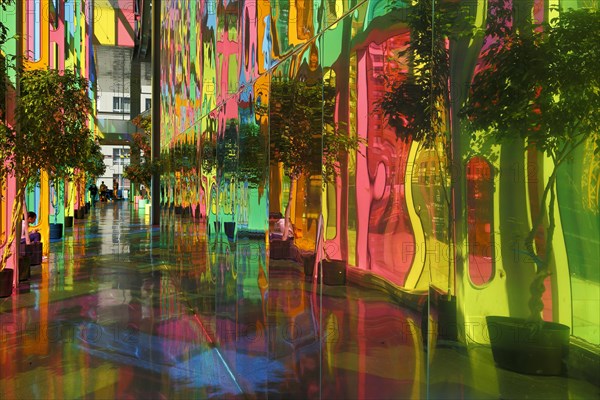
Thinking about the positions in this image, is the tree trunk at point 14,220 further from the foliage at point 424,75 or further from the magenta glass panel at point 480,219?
the magenta glass panel at point 480,219

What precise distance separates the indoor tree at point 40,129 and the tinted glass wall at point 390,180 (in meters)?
5.46

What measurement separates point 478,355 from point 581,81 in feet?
3.44

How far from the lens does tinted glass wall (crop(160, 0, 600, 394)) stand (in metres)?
2.11

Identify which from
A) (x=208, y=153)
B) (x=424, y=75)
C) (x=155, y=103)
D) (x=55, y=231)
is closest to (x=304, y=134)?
(x=424, y=75)

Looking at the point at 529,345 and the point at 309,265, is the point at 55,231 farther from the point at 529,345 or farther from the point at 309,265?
the point at 529,345

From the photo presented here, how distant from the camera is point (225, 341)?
639 cm

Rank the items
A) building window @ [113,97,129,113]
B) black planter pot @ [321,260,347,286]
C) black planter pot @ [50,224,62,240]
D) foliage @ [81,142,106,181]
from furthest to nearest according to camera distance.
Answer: building window @ [113,97,129,113], black planter pot @ [50,224,62,240], foliage @ [81,142,106,181], black planter pot @ [321,260,347,286]

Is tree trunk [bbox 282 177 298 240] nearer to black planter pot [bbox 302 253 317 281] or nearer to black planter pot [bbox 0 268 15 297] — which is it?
black planter pot [bbox 302 253 317 281]

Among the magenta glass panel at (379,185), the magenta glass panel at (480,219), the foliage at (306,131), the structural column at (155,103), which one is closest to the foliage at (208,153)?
the foliage at (306,131)

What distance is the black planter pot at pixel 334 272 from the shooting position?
11.7 ft

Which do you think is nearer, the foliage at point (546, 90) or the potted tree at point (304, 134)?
the foliage at point (546, 90)

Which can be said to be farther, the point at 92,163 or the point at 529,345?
the point at 92,163

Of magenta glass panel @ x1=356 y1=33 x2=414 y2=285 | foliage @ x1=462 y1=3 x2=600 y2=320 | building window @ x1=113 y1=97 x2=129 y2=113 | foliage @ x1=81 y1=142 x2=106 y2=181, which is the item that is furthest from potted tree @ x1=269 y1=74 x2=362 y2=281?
building window @ x1=113 y1=97 x2=129 y2=113

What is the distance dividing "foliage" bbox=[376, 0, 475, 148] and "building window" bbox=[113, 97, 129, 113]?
53.3m
